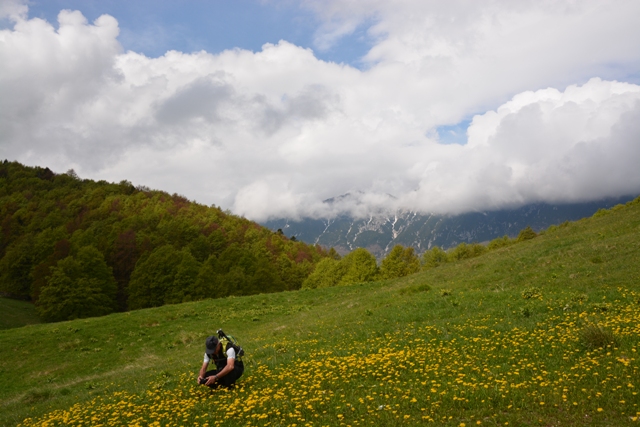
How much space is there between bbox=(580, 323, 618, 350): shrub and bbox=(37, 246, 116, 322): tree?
231 ft

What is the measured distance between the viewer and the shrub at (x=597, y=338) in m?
11.0

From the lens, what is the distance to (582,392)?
8516mm

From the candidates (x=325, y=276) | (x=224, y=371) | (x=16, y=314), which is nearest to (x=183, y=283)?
A: (x=16, y=314)

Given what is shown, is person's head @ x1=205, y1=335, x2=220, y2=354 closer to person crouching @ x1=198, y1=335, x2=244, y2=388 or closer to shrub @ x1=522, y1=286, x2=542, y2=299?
person crouching @ x1=198, y1=335, x2=244, y2=388

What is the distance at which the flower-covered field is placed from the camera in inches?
326

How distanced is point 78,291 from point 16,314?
11820mm

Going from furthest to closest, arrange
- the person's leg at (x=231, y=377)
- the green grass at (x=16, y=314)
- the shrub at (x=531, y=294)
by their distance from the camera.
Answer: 1. the green grass at (x=16, y=314)
2. the shrub at (x=531, y=294)
3. the person's leg at (x=231, y=377)

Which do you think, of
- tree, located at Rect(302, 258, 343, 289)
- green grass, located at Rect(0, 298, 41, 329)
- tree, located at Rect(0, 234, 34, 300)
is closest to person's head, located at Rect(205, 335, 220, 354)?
green grass, located at Rect(0, 298, 41, 329)

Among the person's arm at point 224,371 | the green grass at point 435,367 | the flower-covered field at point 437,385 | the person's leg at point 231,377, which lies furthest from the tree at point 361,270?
the person's arm at point 224,371

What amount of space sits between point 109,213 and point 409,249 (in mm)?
93706

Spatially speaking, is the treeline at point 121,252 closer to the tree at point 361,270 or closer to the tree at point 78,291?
the tree at point 78,291

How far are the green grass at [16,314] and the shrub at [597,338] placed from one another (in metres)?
68.7

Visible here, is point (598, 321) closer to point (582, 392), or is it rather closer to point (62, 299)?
point (582, 392)

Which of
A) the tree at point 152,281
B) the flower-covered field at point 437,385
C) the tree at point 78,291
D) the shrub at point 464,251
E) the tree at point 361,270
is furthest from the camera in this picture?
the shrub at point 464,251
